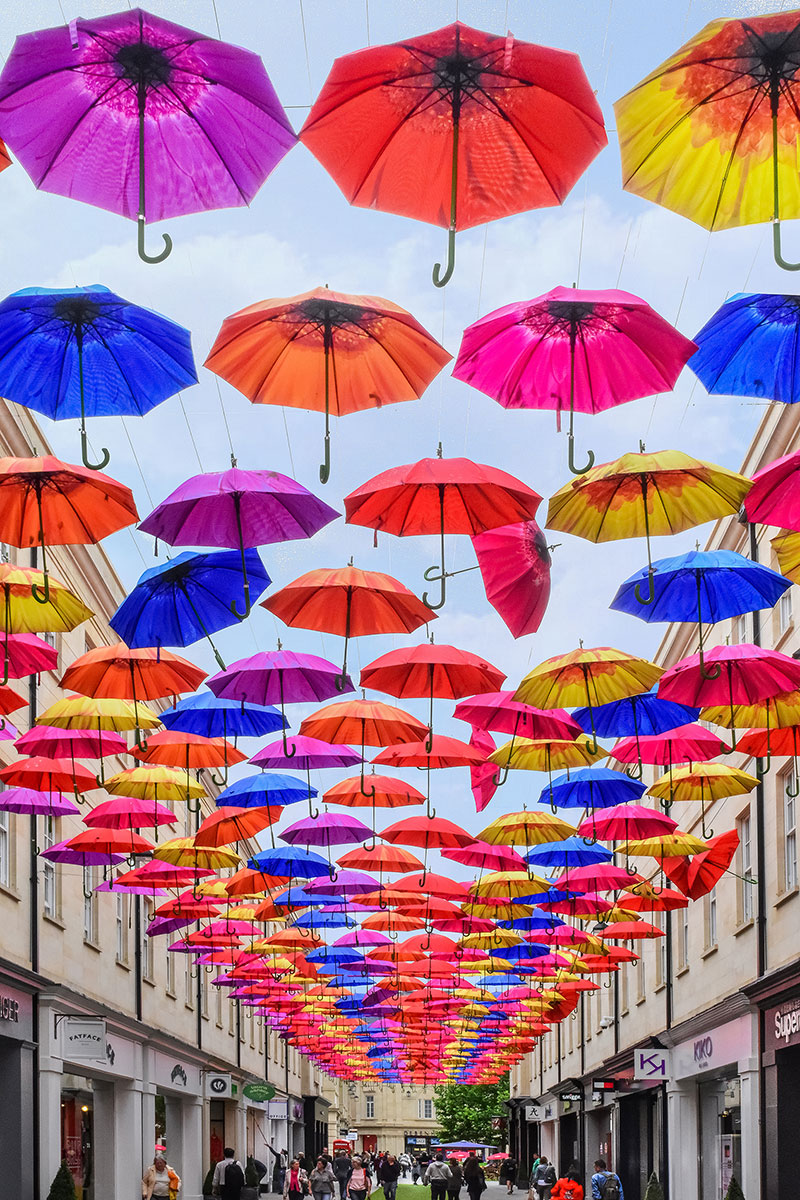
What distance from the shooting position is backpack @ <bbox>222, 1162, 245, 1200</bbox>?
97.0 feet

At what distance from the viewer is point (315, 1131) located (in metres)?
82.9

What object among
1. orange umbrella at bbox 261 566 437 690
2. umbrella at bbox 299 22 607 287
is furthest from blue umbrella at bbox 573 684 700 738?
umbrella at bbox 299 22 607 287

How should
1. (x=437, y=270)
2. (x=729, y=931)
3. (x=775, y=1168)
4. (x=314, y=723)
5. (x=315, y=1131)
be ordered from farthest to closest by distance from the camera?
1. (x=315, y=1131)
2. (x=729, y=931)
3. (x=775, y=1168)
4. (x=314, y=723)
5. (x=437, y=270)

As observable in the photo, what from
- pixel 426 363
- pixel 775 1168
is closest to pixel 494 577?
pixel 426 363

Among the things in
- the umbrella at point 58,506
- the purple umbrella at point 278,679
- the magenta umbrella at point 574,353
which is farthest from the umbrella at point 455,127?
the purple umbrella at point 278,679

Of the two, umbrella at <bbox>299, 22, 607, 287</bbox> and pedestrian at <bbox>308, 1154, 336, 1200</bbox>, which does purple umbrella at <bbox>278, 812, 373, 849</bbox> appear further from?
pedestrian at <bbox>308, 1154, 336, 1200</bbox>

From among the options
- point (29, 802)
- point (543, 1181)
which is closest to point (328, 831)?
point (29, 802)

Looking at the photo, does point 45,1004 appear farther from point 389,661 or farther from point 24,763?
point 389,661

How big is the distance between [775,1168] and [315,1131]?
66.4 metres

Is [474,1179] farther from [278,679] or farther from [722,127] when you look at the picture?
[722,127]

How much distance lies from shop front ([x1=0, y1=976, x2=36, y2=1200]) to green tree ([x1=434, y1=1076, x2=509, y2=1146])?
88769 millimetres

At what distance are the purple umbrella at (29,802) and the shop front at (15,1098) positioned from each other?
259 centimetres

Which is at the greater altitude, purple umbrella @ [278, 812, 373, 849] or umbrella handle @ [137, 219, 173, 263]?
umbrella handle @ [137, 219, 173, 263]

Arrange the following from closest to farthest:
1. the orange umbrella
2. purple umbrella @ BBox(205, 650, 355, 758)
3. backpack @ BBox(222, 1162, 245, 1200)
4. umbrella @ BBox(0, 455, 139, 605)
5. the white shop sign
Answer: umbrella @ BBox(0, 455, 139, 605) < the orange umbrella < purple umbrella @ BBox(205, 650, 355, 758) < the white shop sign < backpack @ BBox(222, 1162, 245, 1200)
